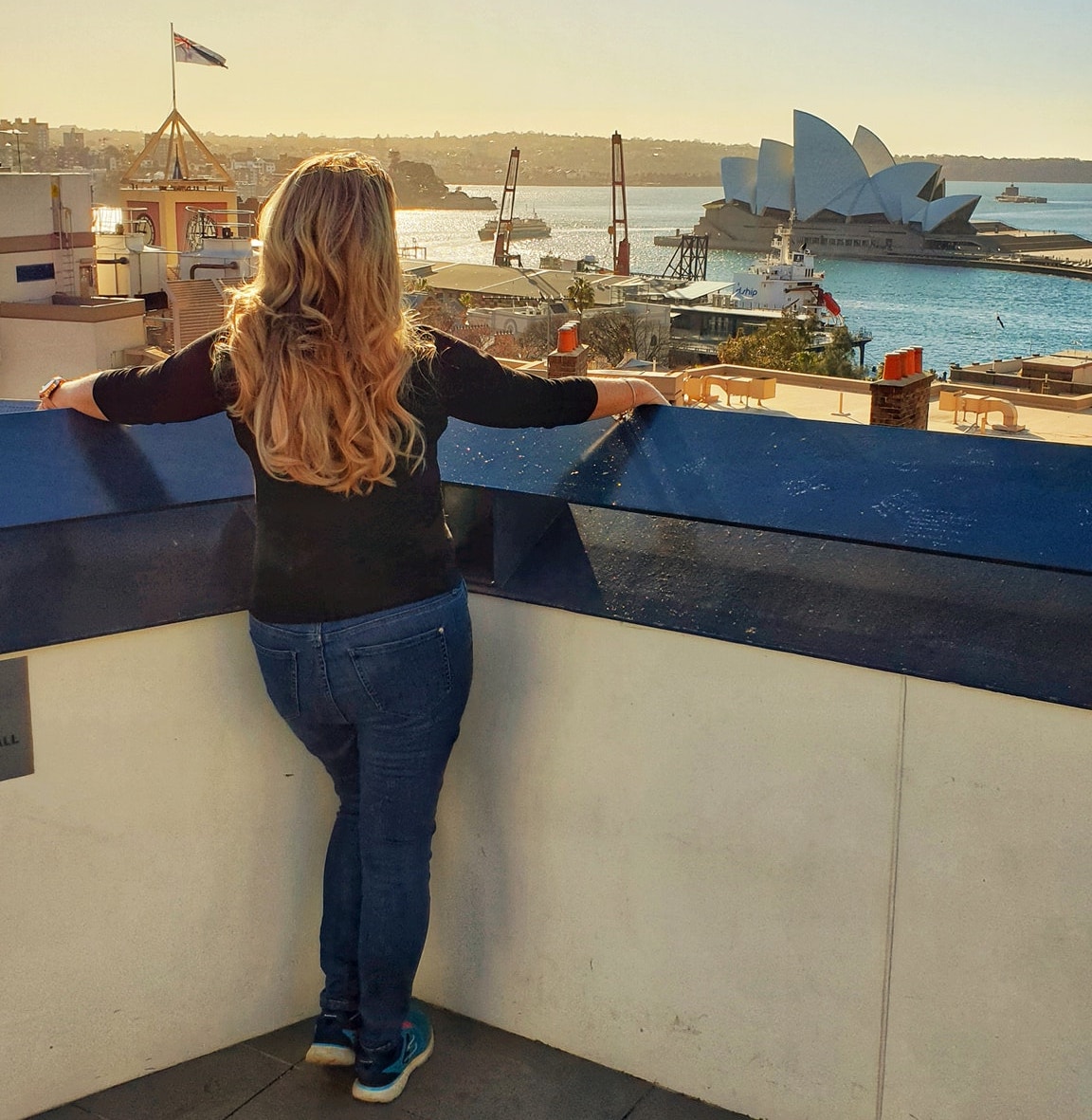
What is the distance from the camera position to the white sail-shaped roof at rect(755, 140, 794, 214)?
58.6 meters

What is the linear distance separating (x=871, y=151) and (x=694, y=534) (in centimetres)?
6062

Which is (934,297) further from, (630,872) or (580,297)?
(630,872)

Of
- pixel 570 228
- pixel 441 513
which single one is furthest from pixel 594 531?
pixel 570 228

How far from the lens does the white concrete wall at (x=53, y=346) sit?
16.4m

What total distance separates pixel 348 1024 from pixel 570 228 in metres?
117

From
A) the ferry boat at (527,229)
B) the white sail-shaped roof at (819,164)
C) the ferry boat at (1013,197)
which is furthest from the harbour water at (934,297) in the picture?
the ferry boat at (1013,197)

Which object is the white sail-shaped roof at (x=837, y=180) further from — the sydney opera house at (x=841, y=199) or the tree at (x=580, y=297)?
the tree at (x=580, y=297)

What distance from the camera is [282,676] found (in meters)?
1.04

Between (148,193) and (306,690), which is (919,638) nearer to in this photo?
(306,690)

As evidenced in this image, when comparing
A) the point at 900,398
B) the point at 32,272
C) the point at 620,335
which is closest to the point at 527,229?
the point at 620,335

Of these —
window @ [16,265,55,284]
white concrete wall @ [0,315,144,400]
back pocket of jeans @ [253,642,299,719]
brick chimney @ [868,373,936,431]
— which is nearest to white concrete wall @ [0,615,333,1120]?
back pocket of jeans @ [253,642,299,719]

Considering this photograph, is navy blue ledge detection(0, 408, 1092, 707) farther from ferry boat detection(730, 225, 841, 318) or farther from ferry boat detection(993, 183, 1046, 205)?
ferry boat detection(993, 183, 1046, 205)

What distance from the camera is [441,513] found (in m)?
1.05

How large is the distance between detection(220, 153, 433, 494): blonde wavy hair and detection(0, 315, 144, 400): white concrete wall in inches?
647
